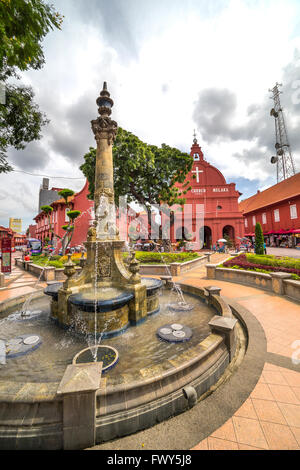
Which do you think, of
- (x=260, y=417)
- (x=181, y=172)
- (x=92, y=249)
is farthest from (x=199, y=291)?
(x=181, y=172)

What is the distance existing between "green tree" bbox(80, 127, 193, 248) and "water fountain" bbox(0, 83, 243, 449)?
9461mm

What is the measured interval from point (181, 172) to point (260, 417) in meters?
20.6

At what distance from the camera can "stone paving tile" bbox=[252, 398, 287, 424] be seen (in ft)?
7.54

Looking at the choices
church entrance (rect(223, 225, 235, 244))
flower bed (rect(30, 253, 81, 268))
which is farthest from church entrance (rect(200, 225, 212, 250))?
flower bed (rect(30, 253, 81, 268))

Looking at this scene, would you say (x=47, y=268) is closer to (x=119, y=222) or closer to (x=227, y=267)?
(x=227, y=267)

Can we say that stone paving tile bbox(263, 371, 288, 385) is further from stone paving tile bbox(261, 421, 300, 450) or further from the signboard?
the signboard

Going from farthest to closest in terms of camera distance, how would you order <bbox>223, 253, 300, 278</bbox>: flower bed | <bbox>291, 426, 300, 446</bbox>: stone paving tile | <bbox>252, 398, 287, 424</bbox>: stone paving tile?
<bbox>223, 253, 300, 278</bbox>: flower bed
<bbox>252, 398, 287, 424</bbox>: stone paving tile
<bbox>291, 426, 300, 446</bbox>: stone paving tile

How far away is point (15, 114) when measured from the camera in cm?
893

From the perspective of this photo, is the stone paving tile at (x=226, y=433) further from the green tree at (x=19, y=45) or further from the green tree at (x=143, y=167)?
the green tree at (x=143, y=167)

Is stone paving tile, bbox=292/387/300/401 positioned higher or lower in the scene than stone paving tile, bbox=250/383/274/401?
lower

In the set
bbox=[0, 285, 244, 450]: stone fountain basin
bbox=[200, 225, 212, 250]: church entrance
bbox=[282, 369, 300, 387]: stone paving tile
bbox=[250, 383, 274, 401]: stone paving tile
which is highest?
bbox=[200, 225, 212, 250]: church entrance

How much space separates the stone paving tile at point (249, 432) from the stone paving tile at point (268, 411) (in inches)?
6.4

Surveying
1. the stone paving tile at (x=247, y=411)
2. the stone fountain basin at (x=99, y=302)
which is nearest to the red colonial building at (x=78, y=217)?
the stone fountain basin at (x=99, y=302)

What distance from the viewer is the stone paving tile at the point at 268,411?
2.30 metres
